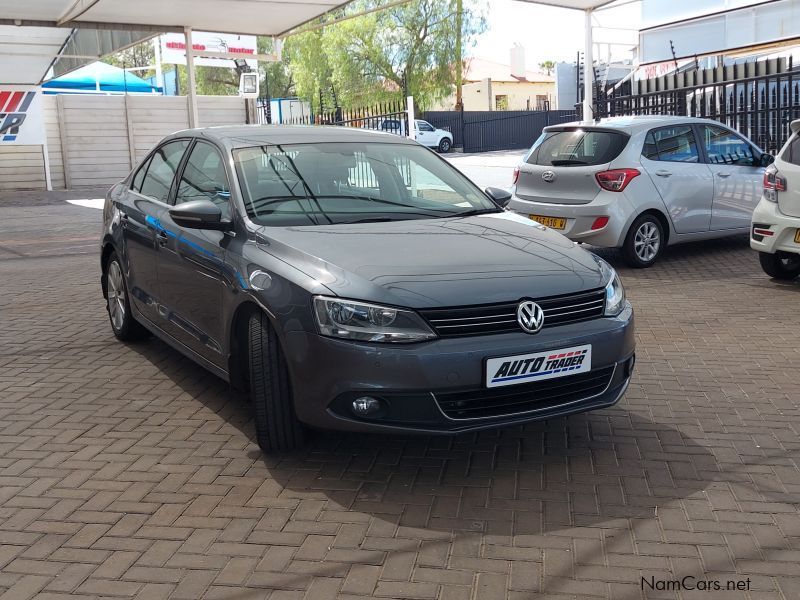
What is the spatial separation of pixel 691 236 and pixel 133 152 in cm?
2014

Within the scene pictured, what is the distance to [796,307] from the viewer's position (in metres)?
8.01

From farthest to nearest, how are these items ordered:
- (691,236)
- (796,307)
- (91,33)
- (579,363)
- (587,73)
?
(91,33) < (587,73) < (691,236) < (796,307) < (579,363)

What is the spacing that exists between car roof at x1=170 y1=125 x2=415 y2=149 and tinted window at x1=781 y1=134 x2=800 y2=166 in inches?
165

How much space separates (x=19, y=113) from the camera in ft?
80.8

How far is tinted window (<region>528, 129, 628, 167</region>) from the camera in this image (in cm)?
996

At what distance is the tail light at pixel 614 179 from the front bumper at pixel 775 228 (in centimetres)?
143

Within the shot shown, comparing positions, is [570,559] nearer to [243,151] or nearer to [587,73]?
[243,151]

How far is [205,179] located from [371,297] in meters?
1.94

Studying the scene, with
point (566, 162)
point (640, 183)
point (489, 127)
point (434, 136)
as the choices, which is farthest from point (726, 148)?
point (489, 127)

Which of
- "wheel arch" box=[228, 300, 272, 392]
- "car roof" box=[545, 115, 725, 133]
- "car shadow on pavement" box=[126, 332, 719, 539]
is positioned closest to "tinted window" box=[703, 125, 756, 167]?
"car roof" box=[545, 115, 725, 133]

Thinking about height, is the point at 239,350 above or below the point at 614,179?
below

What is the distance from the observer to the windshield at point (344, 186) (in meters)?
5.12

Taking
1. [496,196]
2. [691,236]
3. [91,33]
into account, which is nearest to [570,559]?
[496,196]

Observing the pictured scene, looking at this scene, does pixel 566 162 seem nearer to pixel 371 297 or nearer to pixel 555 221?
pixel 555 221
